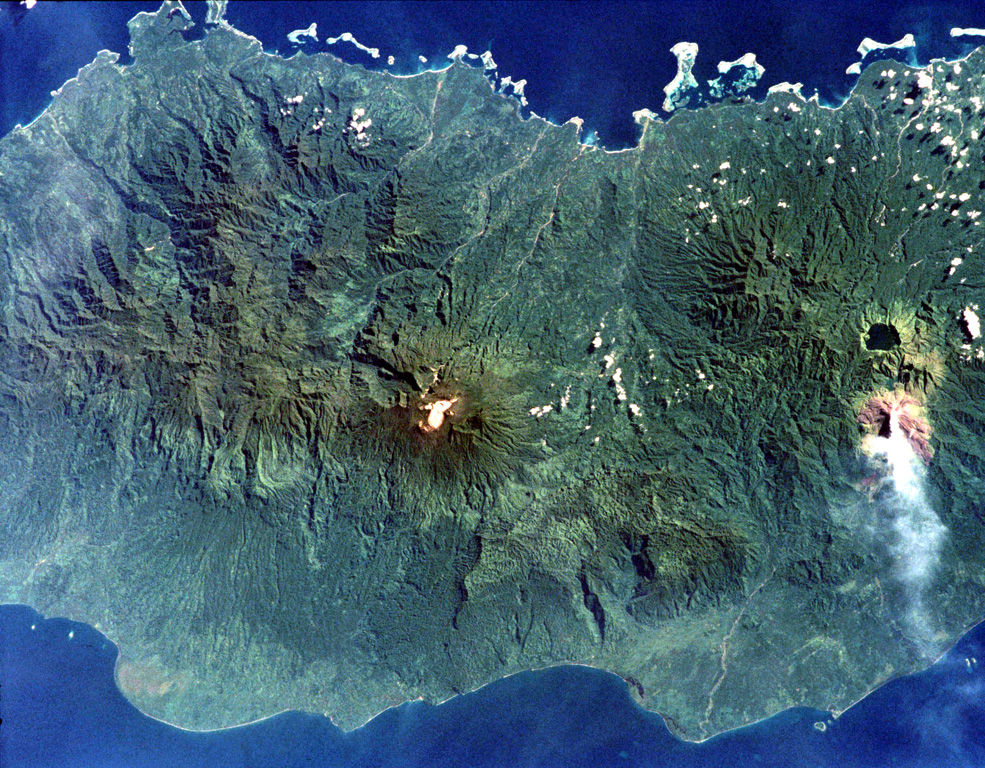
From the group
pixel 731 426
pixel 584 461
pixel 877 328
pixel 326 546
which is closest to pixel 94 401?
pixel 326 546

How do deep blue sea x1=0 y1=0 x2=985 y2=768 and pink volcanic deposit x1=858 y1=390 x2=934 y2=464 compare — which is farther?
deep blue sea x1=0 y1=0 x2=985 y2=768

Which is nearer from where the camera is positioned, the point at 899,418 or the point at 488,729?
the point at 899,418

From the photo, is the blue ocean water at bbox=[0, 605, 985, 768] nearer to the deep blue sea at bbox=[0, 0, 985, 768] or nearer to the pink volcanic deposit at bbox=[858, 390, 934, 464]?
the deep blue sea at bbox=[0, 0, 985, 768]

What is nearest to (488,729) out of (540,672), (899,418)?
(540,672)

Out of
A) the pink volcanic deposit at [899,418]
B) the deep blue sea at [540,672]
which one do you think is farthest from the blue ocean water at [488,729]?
the pink volcanic deposit at [899,418]

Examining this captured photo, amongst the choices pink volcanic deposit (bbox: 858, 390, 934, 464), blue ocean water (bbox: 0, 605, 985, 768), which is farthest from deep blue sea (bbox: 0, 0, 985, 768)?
pink volcanic deposit (bbox: 858, 390, 934, 464)

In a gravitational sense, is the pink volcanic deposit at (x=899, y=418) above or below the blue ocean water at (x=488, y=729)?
above

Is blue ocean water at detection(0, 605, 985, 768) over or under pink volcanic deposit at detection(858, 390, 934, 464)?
under

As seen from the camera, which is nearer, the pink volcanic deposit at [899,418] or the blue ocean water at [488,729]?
the pink volcanic deposit at [899,418]

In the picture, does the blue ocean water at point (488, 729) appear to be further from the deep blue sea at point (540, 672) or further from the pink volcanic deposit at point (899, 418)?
the pink volcanic deposit at point (899, 418)

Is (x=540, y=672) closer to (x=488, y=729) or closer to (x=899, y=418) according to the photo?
(x=488, y=729)
